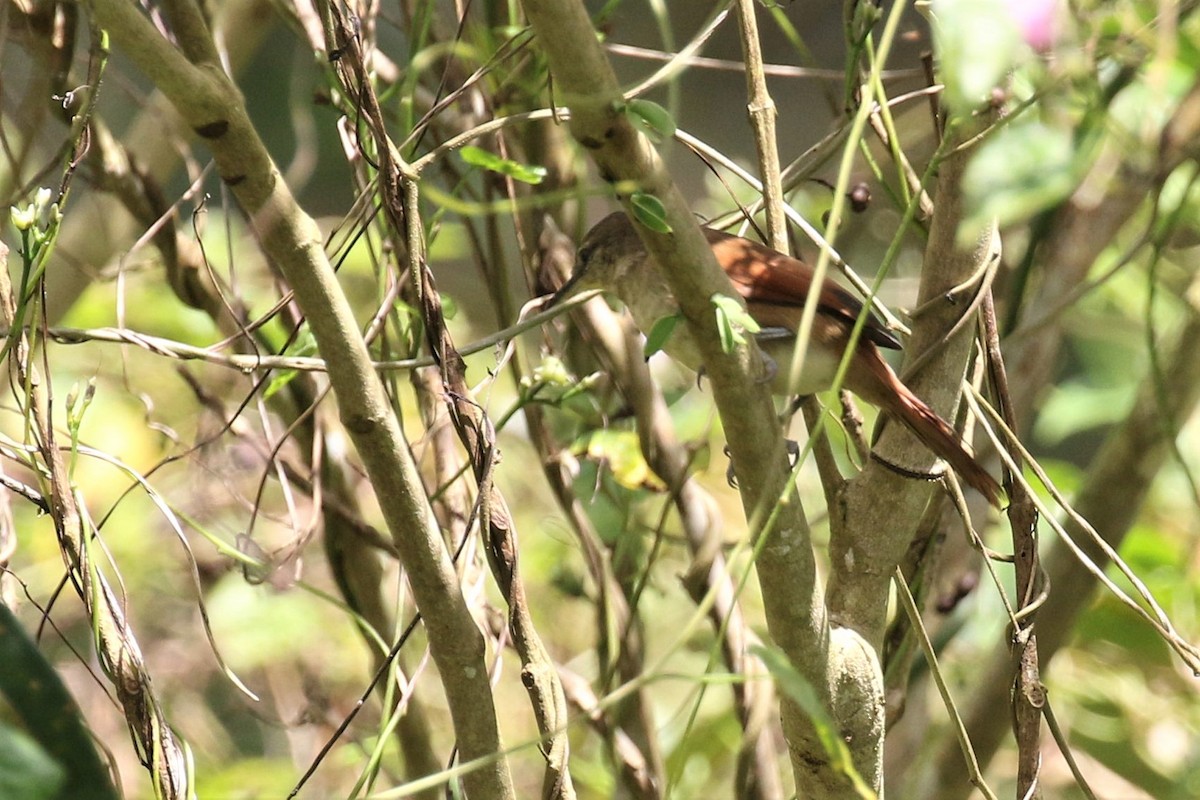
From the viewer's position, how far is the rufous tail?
1.56 meters

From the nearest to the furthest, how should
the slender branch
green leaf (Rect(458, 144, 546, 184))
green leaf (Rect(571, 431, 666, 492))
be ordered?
the slender branch
green leaf (Rect(458, 144, 546, 184))
green leaf (Rect(571, 431, 666, 492))

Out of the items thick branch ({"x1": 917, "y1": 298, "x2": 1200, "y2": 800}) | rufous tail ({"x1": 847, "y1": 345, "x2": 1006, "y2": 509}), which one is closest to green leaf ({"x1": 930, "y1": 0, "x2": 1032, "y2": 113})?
rufous tail ({"x1": 847, "y1": 345, "x2": 1006, "y2": 509})

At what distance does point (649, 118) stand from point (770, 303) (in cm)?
104

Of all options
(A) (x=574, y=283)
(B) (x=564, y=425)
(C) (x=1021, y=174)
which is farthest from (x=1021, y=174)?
(B) (x=564, y=425)

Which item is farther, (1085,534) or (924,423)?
(1085,534)

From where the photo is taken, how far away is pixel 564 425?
236 cm

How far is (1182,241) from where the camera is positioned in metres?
2.92

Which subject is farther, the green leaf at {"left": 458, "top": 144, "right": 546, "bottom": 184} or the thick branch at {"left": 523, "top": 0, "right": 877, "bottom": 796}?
the green leaf at {"left": 458, "top": 144, "right": 546, "bottom": 184}

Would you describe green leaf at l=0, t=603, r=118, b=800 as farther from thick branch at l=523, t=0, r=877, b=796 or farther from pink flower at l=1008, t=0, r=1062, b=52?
pink flower at l=1008, t=0, r=1062, b=52

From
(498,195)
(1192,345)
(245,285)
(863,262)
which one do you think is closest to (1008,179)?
(498,195)

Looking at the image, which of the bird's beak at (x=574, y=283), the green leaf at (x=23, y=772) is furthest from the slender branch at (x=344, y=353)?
the bird's beak at (x=574, y=283)

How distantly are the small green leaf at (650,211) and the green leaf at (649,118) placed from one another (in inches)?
2.8

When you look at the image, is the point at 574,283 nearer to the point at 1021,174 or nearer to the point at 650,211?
the point at 650,211

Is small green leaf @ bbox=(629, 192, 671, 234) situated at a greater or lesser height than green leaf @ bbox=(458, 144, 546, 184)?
lesser
